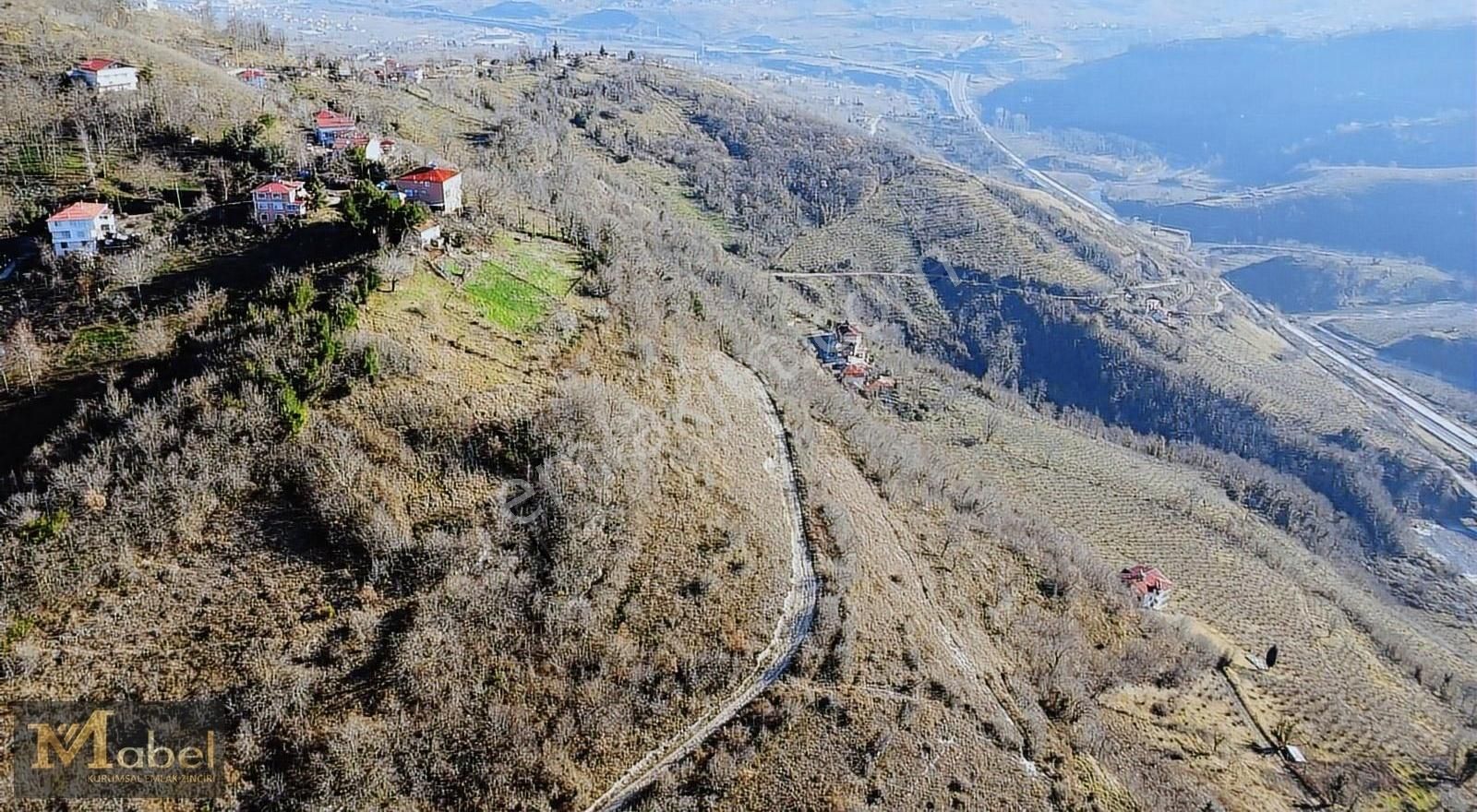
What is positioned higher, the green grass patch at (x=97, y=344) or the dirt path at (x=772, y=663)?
the green grass patch at (x=97, y=344)

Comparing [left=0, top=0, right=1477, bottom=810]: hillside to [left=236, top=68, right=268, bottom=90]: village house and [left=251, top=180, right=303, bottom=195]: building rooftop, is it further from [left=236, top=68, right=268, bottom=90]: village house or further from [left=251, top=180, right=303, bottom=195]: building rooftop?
[left=236, top=68, right=268, bottom=90]: village house

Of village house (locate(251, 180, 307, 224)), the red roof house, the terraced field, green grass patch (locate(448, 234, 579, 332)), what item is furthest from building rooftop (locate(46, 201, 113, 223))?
the terraced field

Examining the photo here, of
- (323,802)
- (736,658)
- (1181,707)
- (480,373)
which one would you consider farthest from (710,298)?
(323,802)

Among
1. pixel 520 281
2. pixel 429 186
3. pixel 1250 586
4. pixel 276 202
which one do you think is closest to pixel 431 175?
pixel 429 186

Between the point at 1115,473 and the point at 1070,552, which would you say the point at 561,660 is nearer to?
the point at 1070,552

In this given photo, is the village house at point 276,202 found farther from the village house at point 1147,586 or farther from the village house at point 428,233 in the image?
the village house at point 1147,586

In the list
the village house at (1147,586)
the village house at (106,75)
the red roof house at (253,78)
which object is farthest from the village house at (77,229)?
the village house at (1147,586)
